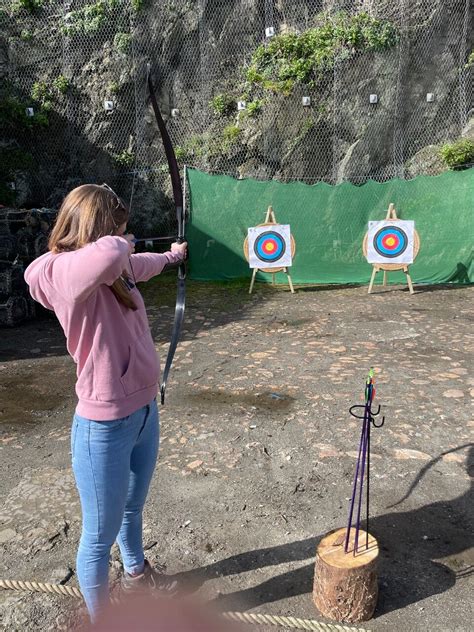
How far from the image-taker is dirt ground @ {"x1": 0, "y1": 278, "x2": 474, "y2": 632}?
211cm

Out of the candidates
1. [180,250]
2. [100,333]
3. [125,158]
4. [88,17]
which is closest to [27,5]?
[88,17]

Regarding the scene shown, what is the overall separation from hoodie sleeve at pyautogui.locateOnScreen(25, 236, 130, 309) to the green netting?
682 centimetres

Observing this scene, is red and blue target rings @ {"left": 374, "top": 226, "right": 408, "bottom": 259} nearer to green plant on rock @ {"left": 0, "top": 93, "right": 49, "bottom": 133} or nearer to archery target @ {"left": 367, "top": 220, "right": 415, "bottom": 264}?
archery target @ {"left": 367, "top": 220, "right": 415, "bottom": 264}

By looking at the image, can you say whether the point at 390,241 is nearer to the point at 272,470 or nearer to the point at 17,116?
the point at 272,470

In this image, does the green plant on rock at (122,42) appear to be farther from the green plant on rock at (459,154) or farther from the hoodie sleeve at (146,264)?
the hoodie sleeve at (146,264)

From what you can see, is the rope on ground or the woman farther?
the rope on ground

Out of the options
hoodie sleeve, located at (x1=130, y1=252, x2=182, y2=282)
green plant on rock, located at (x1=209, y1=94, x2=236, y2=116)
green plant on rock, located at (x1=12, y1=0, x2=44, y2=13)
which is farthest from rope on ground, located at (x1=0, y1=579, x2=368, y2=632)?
green plant on rock, located at (x1=12, y1=0, x2=44, y2=13)

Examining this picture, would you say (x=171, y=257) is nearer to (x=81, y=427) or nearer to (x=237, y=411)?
(x=81, y=427)

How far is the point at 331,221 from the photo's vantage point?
8086 millimetres

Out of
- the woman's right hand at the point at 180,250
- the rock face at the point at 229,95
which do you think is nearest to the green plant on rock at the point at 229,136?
the rock face at the point at 229,95

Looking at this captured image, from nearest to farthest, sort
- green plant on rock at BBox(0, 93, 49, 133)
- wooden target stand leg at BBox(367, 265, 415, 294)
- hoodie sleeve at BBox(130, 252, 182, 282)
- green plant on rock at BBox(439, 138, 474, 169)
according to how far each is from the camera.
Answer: hoodie sleeve at BBox(130, 252, 182, 282)
wooden target stand leg at BBox(367, 265, 415, 294)
green plant on rock at BBox(0, 93, 49, 133)
green plant on rock at BBox(439, 138, 474, 169)

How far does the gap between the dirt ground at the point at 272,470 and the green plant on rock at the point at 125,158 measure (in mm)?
6299

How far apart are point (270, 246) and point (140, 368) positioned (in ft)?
→ 20.8

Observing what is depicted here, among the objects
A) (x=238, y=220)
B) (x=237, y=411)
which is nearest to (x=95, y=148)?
(x=238, y=220)
